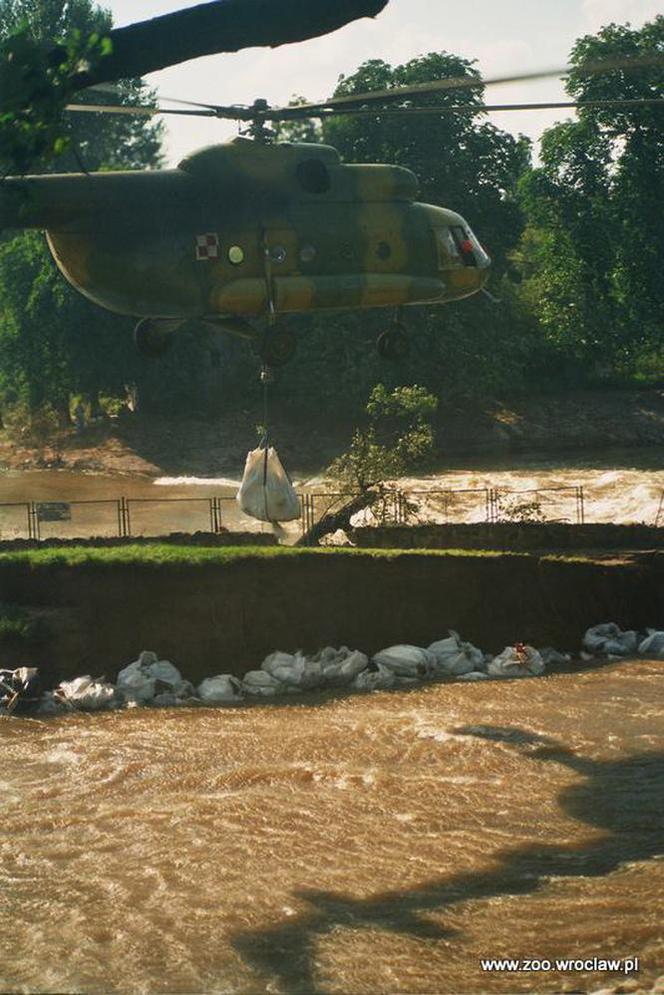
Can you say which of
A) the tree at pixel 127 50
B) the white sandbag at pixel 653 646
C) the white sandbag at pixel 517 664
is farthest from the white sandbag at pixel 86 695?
the tree at pixel 127 50

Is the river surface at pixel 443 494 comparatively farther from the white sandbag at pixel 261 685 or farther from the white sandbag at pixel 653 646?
the white sandbag at pixel 261 685

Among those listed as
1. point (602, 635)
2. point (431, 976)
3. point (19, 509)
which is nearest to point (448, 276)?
point (602, 635)

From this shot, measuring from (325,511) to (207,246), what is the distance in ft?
44.8

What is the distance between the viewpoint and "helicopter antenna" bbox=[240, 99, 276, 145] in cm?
1969

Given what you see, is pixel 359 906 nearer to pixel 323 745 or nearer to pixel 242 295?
pixel 323 745

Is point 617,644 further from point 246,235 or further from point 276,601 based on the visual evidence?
point 246,235

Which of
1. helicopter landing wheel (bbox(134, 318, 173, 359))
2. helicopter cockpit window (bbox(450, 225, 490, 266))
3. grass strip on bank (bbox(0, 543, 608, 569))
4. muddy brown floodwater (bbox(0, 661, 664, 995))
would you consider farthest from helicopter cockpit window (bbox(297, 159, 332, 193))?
muddy brown floodwater (bbox(0, 661, 664, 995))

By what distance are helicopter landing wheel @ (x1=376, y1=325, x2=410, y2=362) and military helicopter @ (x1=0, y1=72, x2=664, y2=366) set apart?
22 mm

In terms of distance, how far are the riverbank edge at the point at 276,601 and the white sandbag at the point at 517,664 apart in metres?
0.43

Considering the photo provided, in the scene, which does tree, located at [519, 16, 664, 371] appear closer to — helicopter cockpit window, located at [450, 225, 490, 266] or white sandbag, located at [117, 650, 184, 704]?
helicopter cockpit window, located at [450, 225, 490, 266]

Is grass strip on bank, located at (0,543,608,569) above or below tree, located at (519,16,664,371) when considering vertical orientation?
below

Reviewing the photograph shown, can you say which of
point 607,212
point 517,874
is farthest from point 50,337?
point 517,874

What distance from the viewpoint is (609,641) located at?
23.7m

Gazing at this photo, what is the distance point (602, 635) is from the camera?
23797 millimetres
